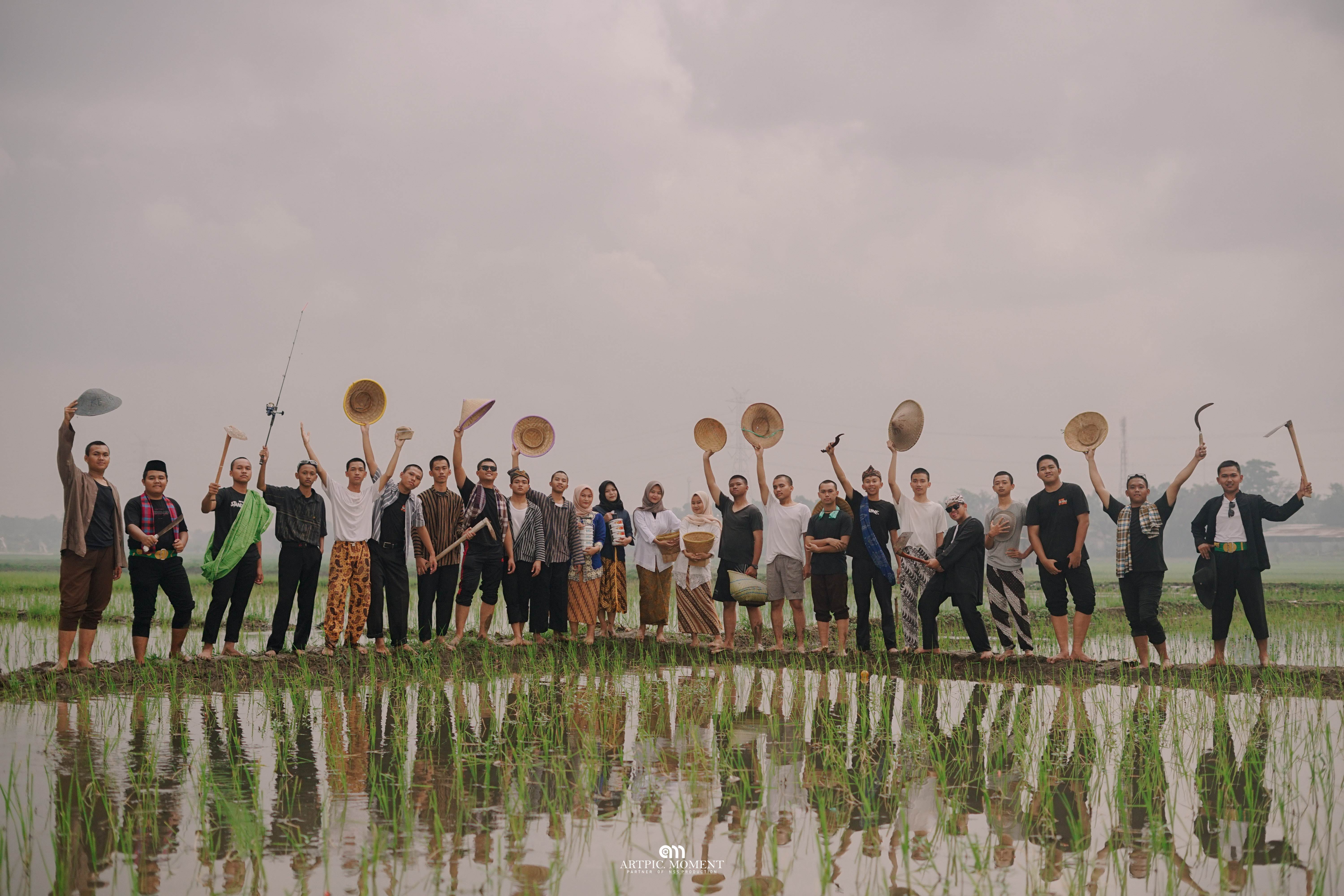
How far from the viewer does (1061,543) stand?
25.8 feet

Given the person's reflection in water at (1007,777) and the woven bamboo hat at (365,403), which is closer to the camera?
the person's reflection in water at (1007,777)

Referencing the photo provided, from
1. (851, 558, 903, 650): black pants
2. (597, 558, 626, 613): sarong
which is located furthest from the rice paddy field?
(597, 558, 626, 613): sarong

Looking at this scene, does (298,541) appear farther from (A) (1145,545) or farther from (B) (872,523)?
(A) (1145,545)

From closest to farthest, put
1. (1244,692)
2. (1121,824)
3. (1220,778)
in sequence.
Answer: (1121,824)
(1220,778)
(1244,692)

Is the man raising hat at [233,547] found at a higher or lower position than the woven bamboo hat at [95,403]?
lower

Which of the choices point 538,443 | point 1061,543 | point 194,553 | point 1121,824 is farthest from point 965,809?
point 194,553

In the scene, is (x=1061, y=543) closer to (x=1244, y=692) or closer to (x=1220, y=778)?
(x=1244, y=692)

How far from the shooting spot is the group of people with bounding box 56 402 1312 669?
7.43 metres

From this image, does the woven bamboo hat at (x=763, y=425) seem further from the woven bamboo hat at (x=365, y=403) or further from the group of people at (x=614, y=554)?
the woven bamboo hat at (x=365, y=403)

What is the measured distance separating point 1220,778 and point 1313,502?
118103mm

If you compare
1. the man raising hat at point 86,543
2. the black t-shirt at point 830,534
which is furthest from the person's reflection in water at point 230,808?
the black t-shirt at point 830,534

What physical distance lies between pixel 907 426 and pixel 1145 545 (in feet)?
7.77

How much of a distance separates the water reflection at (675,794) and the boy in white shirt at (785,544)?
2170 mm

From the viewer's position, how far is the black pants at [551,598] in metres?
9.08
